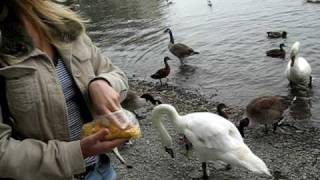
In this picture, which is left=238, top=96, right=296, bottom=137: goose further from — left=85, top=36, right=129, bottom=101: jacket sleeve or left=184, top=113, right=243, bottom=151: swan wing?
left=85, top=36, right=129, bottom=101: jacket sleeve

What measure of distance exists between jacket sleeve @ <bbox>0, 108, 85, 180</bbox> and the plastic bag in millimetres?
164

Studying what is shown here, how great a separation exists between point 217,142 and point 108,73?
4.31m

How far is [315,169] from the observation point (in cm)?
732

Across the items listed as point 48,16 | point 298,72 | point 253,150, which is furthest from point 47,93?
point 298,72

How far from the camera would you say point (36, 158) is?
7.16 feet

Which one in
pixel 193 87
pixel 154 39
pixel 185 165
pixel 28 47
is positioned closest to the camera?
pixel 28 47

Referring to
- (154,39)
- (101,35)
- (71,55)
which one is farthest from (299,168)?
(101,35)

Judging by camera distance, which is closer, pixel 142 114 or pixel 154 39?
pixel 142 114

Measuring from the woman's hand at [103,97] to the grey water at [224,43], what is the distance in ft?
27.0

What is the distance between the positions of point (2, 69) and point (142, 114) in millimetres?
9020

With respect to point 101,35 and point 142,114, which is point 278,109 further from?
point 101,35

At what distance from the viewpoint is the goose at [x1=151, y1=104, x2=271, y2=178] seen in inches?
259

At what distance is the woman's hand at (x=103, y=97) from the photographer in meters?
2.40

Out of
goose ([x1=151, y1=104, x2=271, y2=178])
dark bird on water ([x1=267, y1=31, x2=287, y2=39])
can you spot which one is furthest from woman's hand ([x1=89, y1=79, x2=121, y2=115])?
dark bird on water ([x1=267, y1=31, x2=287, y2=39])
